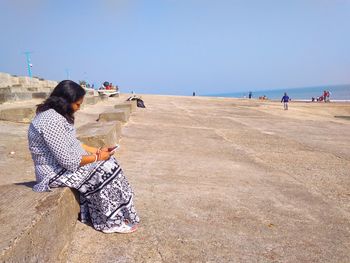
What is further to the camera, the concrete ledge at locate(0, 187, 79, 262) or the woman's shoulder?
the woman's shoulder

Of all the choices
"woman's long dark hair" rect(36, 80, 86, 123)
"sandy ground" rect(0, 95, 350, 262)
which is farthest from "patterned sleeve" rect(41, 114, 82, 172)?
"sandy ground" rect(0, 95, 350, 262)

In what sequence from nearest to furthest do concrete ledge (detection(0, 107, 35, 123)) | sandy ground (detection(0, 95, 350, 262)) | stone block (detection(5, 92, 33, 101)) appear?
sandy ground (detection(0, 95, 350, 262)) → concrete ledge (detection(0, 107, 35, 123)) → stone block (detection(5, 92, 33, 101))

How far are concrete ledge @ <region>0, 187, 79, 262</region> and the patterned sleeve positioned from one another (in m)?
0.24

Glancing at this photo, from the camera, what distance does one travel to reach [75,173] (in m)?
3.08

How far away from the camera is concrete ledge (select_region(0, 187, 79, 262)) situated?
2188mm

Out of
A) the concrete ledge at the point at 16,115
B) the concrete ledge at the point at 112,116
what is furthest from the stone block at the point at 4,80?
the concrete ledge at the point at 112,116

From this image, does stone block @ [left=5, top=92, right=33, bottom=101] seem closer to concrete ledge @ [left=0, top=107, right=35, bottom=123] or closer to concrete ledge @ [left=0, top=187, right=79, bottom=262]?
concrete ledge @ [left=0, top=107, right=35, bottom=123]

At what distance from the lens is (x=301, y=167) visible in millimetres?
6797

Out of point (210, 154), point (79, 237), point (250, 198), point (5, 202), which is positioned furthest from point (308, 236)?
point (210, 154)

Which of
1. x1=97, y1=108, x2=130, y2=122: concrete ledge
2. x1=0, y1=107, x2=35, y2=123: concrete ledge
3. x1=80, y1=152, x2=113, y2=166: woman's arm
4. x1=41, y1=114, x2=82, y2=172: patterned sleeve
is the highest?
x1=41, y1=114, x2=82, y2=172: patterned sleeve

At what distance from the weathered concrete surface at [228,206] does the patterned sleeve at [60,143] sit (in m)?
0.73

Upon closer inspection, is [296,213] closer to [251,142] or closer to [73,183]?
[73,183]

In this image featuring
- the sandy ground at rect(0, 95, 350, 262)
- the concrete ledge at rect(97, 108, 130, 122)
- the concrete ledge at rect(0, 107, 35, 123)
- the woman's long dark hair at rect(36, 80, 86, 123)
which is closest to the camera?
the woman's long dark hair at rect(36, 80, 86, 123)

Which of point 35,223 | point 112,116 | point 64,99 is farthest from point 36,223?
point 112,116
